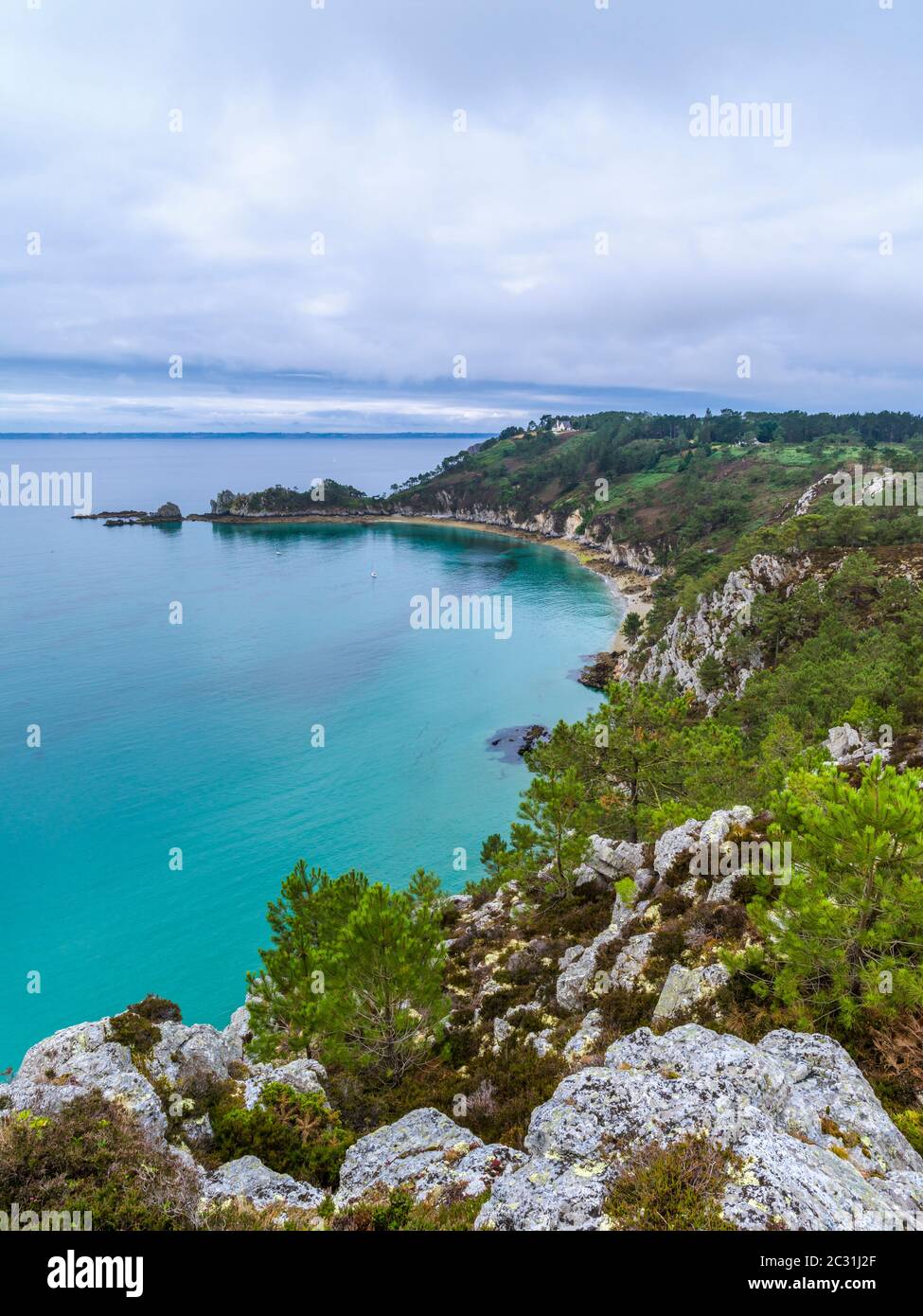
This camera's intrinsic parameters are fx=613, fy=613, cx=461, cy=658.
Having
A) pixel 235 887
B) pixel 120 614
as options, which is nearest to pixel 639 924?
pixel 235 887

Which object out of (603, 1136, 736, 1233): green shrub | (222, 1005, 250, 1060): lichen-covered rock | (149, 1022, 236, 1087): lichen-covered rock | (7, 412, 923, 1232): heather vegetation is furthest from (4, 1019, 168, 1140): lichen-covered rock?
(603, 1136, 736, 1233): green shrub

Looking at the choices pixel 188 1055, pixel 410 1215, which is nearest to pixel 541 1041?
pixel 410 1215

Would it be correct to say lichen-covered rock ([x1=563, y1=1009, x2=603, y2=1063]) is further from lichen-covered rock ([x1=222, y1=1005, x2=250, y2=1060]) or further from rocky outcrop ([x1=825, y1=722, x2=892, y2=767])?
rocky outcrop ([x1=825, y1=722, x2=892, y2=767])

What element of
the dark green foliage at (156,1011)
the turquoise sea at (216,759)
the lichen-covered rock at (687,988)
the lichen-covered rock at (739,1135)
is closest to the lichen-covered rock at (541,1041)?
the lichen-covered rock at (687,988)

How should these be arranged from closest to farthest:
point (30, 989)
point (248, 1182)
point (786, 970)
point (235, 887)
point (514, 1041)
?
point (248, 1182), point (786, 970), point (514, 1041), point (30, 989), point (235, 887)
